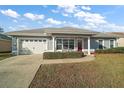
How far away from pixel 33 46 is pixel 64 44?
15.1ft

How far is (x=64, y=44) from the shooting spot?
80.9ft

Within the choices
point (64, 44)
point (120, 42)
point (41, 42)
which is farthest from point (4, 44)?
point (120, 42)

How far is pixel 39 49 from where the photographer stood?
85.6 feet

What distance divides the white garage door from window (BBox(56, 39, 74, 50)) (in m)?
2.56

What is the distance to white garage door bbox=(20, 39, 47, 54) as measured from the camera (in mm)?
25397

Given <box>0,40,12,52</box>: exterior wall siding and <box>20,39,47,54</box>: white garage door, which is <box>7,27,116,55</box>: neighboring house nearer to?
<box>20,39,47,54</box>: white garage door

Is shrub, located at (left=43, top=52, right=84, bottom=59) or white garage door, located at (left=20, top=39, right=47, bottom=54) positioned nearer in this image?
shrub, located at (left=43, top=52, right=84, bottom=59)

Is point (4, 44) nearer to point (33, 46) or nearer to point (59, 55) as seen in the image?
point (33, 46)

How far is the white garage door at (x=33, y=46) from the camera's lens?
83.3 ft

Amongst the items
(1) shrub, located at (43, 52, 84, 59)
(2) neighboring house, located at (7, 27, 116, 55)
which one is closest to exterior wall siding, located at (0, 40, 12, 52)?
(2) neighboring house, located at (7, 27, 116, 55)

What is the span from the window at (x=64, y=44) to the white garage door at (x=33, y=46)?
2565 millimetres
